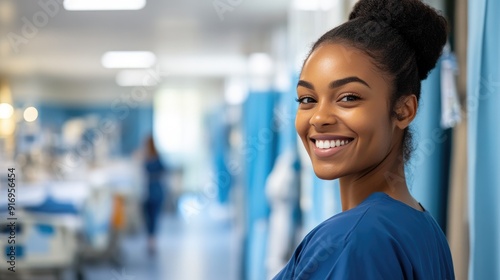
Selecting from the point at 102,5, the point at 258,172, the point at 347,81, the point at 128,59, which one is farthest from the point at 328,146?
the point at 128,59

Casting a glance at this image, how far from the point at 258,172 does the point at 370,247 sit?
16.1ft

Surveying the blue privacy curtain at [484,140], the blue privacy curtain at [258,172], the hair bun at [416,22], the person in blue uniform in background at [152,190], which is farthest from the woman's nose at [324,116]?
the person in blue uniform in background at [152,190]

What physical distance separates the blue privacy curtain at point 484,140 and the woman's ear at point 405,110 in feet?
1.63

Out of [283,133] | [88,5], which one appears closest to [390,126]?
[283,133]

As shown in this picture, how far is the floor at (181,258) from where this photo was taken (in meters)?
6.83

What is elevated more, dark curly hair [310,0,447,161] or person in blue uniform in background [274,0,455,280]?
dark curly hair [310,0,447,161]

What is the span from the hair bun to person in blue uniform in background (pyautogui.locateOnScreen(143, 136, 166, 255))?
7380mm

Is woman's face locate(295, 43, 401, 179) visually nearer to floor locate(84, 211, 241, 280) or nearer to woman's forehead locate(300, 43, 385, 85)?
woman's forehead locate(300, 43, 385, 85)

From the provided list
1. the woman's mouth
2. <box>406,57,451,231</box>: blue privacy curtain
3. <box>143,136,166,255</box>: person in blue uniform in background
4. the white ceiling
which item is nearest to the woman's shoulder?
the woman's mouth

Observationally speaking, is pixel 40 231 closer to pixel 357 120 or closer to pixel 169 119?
pixel 357 120

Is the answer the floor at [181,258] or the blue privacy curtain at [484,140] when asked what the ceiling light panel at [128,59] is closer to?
the floor at [181,258]

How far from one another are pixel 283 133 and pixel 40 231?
6.36 ft

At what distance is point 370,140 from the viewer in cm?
118

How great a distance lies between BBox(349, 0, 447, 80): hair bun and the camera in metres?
1.27
